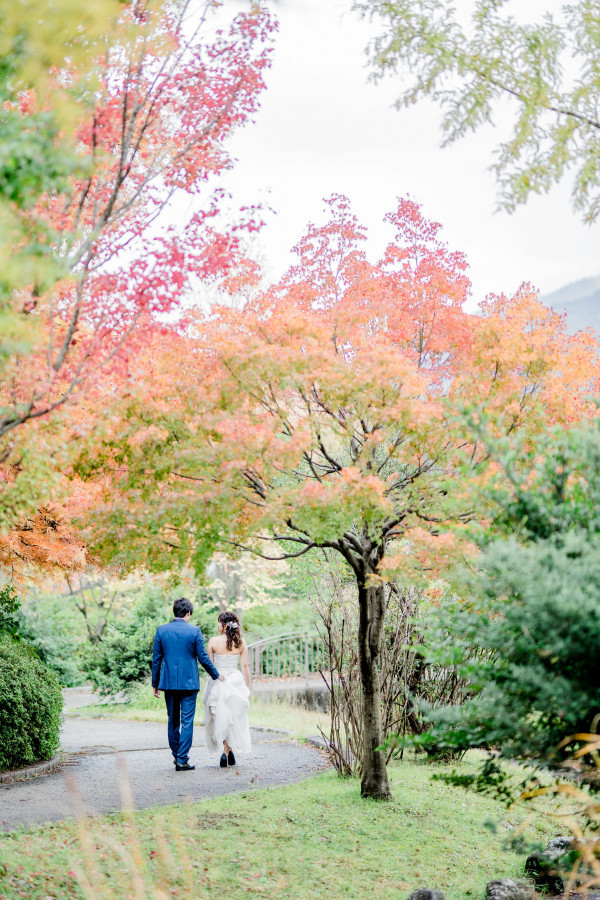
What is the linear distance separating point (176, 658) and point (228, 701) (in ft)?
3.46

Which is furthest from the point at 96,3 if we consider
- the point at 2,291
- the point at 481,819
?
the point at 481,819

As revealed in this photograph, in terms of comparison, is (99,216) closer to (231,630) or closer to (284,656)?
(231,630)

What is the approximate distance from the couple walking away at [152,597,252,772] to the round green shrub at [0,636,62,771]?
4.19ft

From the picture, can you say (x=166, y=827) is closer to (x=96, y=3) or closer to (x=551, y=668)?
(x=551, y=668)

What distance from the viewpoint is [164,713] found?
14898 millimetres

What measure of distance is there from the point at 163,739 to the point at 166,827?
6106 millimetres

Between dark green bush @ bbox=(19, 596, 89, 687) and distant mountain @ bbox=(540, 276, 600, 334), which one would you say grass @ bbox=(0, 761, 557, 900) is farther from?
distant mountain @ bbox=(540, 276, 600, 334)

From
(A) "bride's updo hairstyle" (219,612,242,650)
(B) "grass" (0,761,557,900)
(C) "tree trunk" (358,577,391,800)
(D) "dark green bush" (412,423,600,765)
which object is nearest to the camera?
(D) "dark green bush" (412,423,600,765)

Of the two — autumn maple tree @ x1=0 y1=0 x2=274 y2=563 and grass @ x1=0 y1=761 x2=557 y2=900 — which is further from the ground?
autumn maple tree @ x1=0 y1=0 x2=274 y2=563

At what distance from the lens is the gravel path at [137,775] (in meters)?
7.00

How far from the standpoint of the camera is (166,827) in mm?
6000

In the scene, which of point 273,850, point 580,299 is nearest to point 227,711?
point 273,850

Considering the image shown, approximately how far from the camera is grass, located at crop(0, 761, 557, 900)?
4.86 m

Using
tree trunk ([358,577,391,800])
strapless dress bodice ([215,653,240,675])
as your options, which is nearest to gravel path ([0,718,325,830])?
strapless dress bodice ([215,653,240,675])
